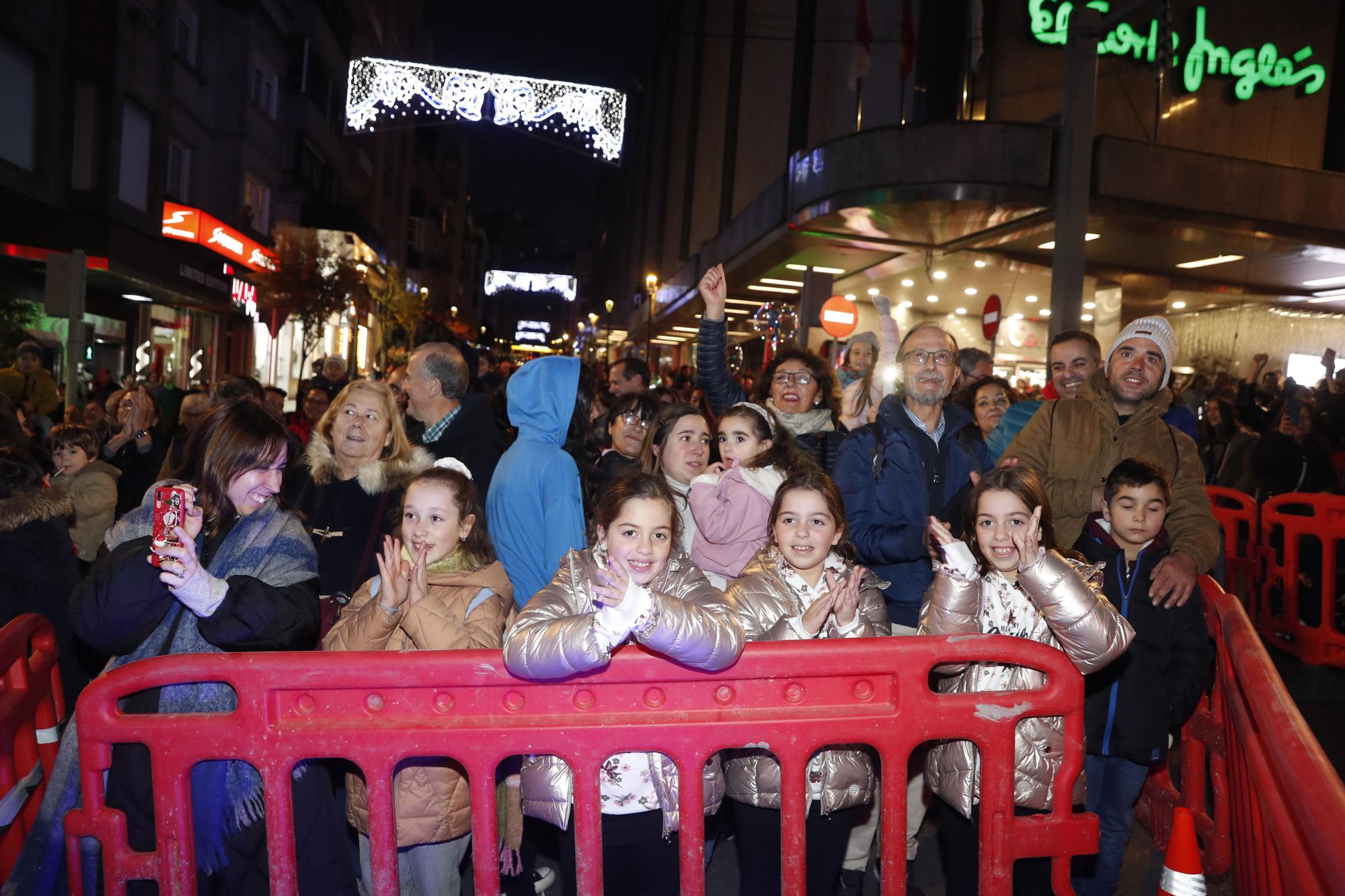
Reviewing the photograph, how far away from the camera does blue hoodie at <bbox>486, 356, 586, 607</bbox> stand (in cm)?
419

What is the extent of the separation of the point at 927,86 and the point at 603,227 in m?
85.2

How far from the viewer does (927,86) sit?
17.3 m

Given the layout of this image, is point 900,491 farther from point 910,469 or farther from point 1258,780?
point 1258,780

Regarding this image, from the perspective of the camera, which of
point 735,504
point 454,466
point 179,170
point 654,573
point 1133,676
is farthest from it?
point 179,170

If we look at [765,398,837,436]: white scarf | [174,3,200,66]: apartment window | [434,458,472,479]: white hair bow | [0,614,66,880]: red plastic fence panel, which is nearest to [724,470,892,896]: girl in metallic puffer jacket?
[434,458,472,479]: white hair bow

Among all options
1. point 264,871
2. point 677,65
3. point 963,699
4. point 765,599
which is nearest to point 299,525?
point 264,871

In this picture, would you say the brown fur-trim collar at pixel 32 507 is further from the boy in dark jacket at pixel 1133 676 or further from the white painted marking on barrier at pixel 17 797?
the boy in dark jacket at pixel 1133 676

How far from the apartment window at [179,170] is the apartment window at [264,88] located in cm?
385

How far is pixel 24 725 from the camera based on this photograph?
3.14 meters

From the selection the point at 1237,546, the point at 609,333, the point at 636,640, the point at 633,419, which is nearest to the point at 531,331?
the point at 609,333

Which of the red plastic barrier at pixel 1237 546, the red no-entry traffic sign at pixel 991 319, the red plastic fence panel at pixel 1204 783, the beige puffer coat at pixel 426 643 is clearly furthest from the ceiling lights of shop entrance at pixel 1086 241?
the beige puffer coat at pixel 426 643

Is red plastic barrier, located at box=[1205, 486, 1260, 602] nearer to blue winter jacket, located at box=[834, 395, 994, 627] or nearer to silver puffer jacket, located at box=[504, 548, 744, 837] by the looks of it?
blue winter jacket, located at box=[834, 395, 994, 627]

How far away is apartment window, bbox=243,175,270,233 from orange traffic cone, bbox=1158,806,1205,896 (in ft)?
92.9

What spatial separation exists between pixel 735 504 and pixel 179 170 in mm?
23598
